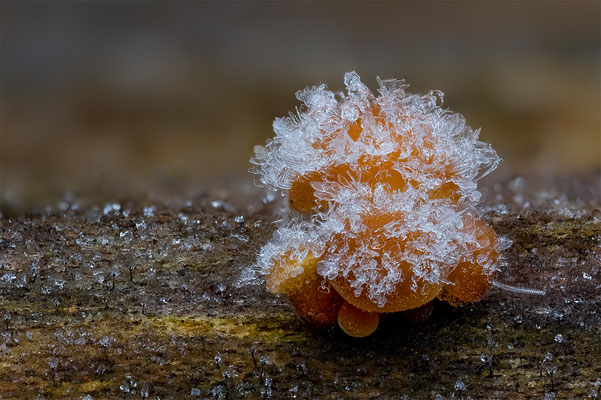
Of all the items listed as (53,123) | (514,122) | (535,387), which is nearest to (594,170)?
(514,122)

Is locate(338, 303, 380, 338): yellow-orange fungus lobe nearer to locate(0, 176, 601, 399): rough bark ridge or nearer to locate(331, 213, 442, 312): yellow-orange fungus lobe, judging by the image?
locate(331, 213, 442, 312): yellow-orange fungus lobe

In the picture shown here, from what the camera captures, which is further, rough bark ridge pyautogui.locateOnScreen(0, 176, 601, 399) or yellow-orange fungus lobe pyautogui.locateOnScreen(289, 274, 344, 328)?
rough bark ridge pyautogui.locateOnScreen(0, 176, 601, 399)

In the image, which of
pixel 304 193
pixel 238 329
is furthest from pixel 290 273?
pixel 238 329

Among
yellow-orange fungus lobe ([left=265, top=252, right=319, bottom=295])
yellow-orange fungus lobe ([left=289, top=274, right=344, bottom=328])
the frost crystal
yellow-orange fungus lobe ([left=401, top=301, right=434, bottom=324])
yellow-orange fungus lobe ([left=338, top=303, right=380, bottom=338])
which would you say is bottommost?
yellow-orange fungus lobe ([left=338, top=303, right=380, bottom=338])

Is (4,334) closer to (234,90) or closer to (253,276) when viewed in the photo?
(253,276)

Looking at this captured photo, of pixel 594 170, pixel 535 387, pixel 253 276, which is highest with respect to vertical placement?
pixel 594 170

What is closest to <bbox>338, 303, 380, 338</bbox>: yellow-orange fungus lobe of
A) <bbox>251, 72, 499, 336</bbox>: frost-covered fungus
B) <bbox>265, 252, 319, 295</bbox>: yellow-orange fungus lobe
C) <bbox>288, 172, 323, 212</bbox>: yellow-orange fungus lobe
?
<bbox>251, 72, 499, 336</bbox>: frost-covered fungus
